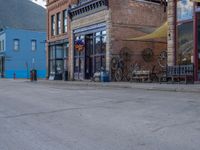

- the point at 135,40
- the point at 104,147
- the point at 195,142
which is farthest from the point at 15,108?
the point at 135,40

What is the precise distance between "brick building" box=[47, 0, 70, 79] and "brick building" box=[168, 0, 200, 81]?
47.9 ft

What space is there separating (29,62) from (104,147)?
50.9 metres

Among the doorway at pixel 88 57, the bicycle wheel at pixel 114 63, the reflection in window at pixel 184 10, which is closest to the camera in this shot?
the reflection in window at pixel 184 10

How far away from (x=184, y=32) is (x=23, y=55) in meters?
38.0

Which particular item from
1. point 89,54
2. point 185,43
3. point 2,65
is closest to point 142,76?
point 185,43

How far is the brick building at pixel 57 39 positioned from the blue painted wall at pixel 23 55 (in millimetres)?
15176

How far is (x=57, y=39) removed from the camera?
121 feet

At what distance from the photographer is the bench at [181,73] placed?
19.2m

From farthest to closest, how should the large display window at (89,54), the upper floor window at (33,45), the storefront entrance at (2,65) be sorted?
the upper floor window at (33,45), the storefront entrance at (2,65), the large display window at (89,54)

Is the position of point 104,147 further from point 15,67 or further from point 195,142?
point 15,67

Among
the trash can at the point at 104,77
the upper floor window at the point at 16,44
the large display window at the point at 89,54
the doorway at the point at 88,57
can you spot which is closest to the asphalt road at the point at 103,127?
the trash can at the point at 104,77

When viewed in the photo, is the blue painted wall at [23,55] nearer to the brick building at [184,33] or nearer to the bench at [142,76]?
the bench at [142,76]

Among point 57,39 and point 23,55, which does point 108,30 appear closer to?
point 57,39

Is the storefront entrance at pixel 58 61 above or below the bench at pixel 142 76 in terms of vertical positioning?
above
